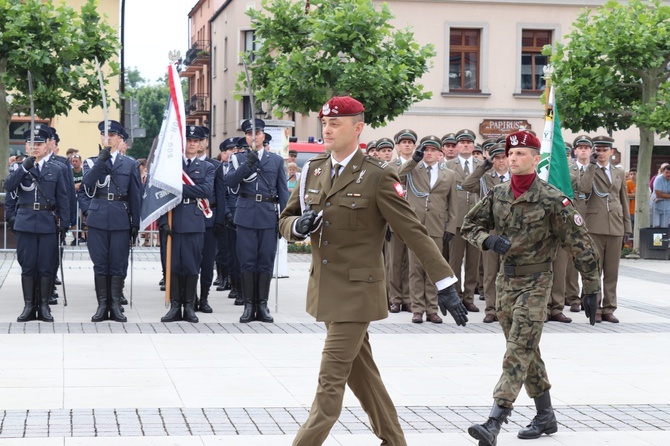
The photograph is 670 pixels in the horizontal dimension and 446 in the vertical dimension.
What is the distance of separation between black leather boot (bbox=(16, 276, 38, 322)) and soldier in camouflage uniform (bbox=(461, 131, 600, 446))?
6.33 metres

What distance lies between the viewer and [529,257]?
712cm

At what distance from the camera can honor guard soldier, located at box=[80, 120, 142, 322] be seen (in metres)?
12.2

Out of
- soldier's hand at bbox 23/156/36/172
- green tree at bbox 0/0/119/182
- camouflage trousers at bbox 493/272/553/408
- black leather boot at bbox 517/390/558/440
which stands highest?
green tree at bbox 0/0/119/182

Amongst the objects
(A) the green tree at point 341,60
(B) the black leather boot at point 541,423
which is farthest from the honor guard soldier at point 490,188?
(A) the green tree at point 341,60

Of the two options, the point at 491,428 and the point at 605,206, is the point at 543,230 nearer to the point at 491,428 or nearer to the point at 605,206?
the point at 491,428

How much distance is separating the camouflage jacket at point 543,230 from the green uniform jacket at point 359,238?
1.22 metres

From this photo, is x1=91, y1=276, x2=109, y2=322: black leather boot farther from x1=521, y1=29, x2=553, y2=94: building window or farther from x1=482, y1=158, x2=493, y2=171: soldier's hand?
x1=521, y1=29, x2=553, y2=94: building window

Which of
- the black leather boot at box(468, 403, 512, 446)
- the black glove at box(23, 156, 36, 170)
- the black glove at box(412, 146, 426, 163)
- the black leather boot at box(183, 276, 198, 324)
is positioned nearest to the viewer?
the black leather boot at box(468, 403, 512, 446)

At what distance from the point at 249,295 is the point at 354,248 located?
6626mm

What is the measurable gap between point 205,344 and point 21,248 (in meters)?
2.74

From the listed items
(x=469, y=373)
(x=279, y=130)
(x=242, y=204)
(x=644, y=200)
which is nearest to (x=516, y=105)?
(x=644, y=200)

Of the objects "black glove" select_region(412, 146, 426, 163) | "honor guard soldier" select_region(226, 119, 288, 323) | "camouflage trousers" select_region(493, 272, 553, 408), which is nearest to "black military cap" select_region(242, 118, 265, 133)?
"honor guard soldier" select_region(226, 119, 288, 323)

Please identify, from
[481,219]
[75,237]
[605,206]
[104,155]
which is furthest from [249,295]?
[75,237]

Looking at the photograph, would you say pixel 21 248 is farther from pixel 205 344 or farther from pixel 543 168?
pixel 543 168
